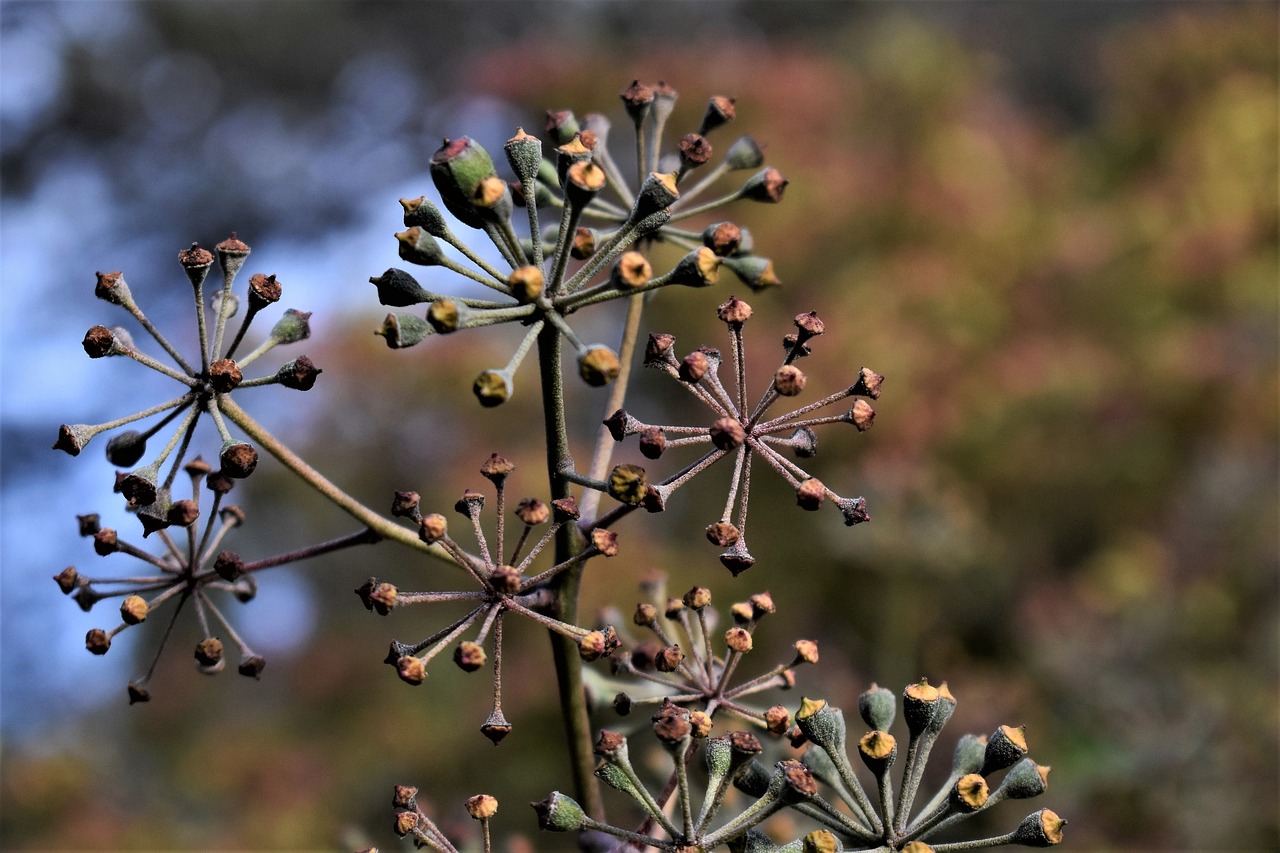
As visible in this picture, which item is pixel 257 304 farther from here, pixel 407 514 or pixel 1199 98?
pixel 1199 98

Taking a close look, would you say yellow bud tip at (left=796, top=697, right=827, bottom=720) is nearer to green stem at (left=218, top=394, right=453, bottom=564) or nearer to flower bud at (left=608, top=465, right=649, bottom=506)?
flower bud at (left=608, top=465, right=649, bottom=506)

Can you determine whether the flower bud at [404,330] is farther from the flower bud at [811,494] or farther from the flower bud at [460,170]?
the flower bud at [811,494]

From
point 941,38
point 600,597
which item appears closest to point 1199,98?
point 941,38

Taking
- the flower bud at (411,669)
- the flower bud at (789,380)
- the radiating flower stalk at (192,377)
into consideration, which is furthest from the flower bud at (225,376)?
the flower bud at (789,380)

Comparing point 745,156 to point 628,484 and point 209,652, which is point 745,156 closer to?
point 628,484

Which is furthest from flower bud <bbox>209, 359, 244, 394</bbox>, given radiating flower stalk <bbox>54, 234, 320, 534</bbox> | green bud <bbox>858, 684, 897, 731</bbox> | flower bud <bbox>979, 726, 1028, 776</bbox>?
flower bud <bbox>979, 726, 1028, 776</bbox>
